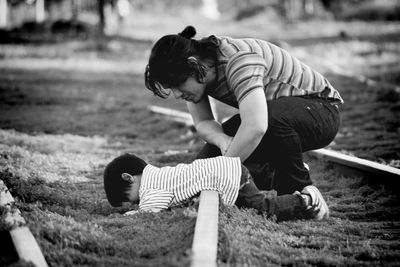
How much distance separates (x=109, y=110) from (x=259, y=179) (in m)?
5.54

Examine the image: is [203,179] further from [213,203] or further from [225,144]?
[225,144]

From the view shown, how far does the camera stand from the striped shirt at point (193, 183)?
3.70 metres

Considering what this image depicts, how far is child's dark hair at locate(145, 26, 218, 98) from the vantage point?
3.73 metres

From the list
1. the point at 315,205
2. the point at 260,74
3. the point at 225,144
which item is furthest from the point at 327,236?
the point at 260,74

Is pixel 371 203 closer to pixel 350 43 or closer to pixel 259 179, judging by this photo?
pixel 259 179

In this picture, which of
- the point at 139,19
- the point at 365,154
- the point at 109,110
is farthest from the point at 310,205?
the point at 139,19

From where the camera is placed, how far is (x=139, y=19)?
162 ft

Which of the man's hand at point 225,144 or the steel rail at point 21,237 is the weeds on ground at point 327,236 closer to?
the man's hand at point 225,144

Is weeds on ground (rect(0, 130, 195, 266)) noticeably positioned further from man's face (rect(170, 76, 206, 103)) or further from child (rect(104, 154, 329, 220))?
man's face (rect(170, 76, 206, 103))

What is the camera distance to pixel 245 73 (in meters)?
3.76

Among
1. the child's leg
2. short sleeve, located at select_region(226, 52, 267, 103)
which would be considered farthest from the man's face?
the child's leg

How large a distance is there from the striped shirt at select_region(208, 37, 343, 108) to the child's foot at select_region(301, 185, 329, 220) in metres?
0.75

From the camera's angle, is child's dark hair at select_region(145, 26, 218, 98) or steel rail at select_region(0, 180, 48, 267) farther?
child's dark hair at select_region(145, 26, 218, 98)

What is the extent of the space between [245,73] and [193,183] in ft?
2.57
